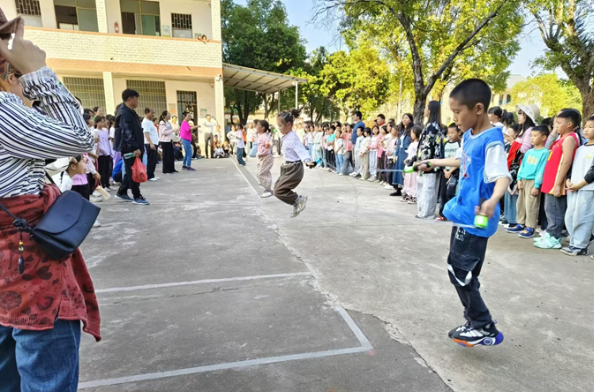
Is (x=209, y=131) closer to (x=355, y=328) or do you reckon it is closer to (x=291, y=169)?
(x=291, y=169)

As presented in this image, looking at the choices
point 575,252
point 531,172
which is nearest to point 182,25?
point 531,172

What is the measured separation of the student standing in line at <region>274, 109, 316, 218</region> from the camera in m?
5.77

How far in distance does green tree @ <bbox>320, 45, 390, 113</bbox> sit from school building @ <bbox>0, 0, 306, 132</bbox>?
30.8 feet

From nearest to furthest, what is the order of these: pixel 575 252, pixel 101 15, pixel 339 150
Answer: pixel 575 252 → pixel 339 150 → pixel 101 15

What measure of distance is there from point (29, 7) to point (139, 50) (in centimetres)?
508

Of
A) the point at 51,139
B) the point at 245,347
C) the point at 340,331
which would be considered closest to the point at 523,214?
the point at 340,331

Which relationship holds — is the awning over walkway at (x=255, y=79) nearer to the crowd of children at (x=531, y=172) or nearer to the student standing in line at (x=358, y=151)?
the student standing in line at (x=358, y=151)

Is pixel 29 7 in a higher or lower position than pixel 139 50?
higher

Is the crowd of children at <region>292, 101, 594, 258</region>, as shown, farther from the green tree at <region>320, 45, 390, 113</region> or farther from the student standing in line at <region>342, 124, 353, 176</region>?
the green tree at <region>320, 45, 390, 113</region>

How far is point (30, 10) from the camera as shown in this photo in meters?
16.5

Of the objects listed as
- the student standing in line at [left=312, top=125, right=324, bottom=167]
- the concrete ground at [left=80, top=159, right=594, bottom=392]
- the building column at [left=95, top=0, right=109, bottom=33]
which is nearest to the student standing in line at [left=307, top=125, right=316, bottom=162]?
the student standing in line at [left=312, top=125, right=324, bottom=167]

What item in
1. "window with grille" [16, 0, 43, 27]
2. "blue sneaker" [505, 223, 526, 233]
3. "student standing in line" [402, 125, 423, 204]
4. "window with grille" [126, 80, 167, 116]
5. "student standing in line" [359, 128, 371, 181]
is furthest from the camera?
"window with grille" [126, 80, 167, 116]

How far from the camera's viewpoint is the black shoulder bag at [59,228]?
127cm

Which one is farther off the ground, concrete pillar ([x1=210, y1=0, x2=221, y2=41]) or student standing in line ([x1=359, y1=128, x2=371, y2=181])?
concrete pillar ([x1=210, y1=0, x2=221, y2=41])
